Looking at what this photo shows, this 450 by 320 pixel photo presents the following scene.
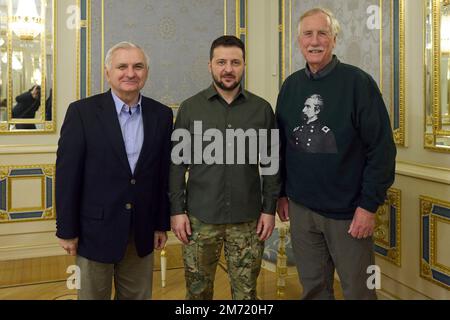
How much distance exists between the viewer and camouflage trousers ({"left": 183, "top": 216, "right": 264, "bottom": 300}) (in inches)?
67.4

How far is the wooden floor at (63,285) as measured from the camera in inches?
101

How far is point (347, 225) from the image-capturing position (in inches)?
67.2

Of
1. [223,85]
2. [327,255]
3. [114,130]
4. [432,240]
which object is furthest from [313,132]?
[432,240]

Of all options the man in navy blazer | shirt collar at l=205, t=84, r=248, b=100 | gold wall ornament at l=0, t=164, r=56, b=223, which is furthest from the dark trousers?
gold wall ornament at l=0, t=164, r=56, b=223

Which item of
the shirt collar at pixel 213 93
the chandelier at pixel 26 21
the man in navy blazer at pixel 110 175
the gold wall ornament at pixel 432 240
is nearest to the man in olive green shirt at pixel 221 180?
the shirt collar at pixel 213 93

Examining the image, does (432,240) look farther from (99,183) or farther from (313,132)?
(99,183)

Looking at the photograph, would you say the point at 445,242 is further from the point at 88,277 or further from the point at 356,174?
the point at 88,277

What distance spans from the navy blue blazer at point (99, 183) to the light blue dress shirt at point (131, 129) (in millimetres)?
22

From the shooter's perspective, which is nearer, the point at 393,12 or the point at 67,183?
the point at 67,183

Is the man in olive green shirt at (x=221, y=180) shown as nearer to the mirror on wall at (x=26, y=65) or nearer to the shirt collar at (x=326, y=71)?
the shirt collar at (x=326, y=71)

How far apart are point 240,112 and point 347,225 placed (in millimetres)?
604

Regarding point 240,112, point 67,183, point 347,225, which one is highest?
point 240,112

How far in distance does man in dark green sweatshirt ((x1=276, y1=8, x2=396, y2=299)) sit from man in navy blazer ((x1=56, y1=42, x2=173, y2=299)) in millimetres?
573
